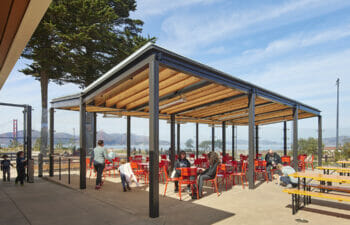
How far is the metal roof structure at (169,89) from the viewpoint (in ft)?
16.8

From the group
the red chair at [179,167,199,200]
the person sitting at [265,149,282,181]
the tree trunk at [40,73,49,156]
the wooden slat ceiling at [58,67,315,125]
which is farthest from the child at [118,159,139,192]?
the tree trunk at [40,73,49,156]

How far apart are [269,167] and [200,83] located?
4244 millimetres

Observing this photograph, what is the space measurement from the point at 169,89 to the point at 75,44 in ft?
29.4

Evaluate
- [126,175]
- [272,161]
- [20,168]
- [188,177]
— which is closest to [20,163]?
[20,168]

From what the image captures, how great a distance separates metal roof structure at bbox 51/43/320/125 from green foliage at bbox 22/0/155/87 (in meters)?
5.41

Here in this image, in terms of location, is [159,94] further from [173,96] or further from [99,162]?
[99,162]

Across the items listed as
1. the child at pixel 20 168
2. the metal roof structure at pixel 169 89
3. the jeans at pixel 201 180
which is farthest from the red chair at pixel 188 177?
the child at pixel 20 168

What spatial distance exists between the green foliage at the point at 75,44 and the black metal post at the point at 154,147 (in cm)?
1039

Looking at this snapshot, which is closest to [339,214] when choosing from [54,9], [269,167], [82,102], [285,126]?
[269,167]

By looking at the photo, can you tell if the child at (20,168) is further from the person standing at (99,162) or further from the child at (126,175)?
the child at (126,175)

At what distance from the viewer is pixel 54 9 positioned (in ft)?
41.3

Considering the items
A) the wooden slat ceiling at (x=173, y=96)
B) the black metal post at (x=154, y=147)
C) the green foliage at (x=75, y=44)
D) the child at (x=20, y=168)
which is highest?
the green foliage at (x=75, y=44)

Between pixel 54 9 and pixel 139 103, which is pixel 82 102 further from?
pixel 54 9

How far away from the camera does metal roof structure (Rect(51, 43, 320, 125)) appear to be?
513 centimetres
